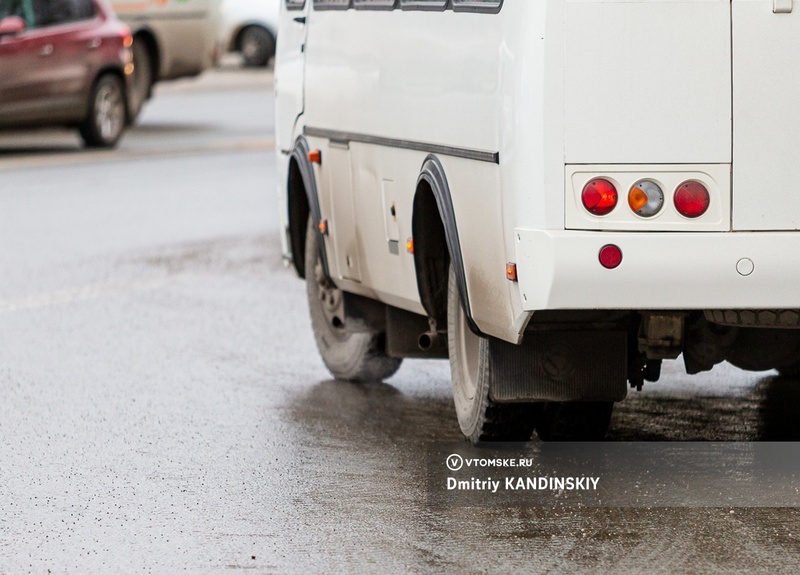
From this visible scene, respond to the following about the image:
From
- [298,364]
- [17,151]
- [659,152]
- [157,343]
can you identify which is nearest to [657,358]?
[659,152]

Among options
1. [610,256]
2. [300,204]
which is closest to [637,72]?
[610,256]

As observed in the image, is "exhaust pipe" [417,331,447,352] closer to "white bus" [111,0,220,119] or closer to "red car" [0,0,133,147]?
"red car" [0,0,133,147]

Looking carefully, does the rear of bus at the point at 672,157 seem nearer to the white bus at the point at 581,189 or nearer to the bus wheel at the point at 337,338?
the white bus at the point at 581,189

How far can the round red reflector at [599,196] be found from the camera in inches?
224

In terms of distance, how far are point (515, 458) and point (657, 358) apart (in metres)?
0.66

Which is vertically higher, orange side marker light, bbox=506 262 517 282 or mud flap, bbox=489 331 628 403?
orange side marker light, bbox=506 262 517 282

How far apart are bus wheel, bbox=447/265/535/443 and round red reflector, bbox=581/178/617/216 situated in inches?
39.8

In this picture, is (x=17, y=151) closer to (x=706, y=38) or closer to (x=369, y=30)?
(x=369, y=30)

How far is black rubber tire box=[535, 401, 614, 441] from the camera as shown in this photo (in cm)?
691

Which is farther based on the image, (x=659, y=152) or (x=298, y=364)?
(x=298, y=364)

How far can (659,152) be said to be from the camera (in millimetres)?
5695

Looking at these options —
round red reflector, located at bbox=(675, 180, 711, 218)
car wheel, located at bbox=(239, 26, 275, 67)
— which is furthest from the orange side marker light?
car wheel, located at bbox=(239, 26, 275, 67)

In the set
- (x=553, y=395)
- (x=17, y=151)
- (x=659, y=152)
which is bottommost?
(x=17, y=151)

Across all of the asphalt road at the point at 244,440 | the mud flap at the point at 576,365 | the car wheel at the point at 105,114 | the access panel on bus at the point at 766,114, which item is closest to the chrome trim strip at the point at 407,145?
the mud flap at the point at 576,365
